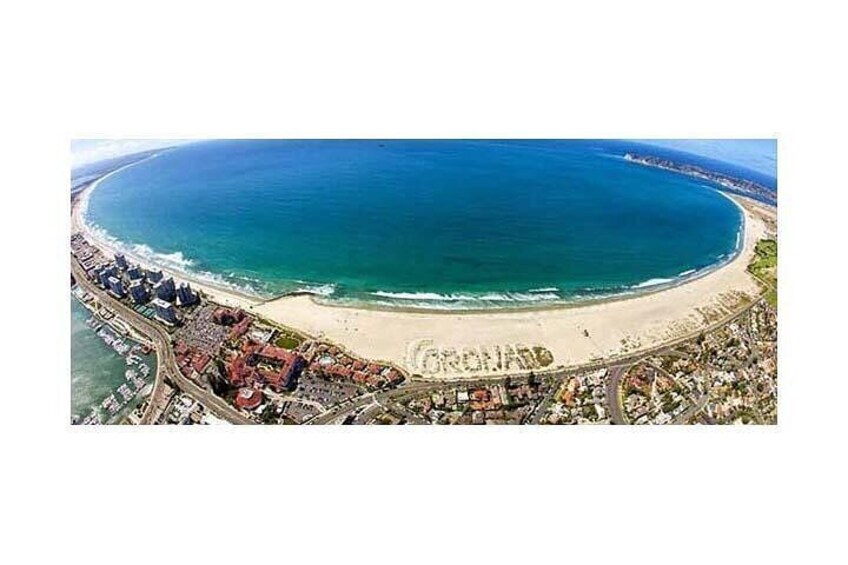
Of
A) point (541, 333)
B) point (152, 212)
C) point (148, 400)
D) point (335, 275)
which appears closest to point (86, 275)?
point (152, 212)

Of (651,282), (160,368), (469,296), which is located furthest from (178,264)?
(651,282)

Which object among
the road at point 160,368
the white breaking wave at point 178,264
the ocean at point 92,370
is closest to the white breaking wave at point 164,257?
the white breaking wave at point 178,264

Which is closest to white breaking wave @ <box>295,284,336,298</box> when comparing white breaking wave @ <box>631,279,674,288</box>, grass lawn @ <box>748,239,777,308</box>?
white breaking wave @ <box>631,279,674,288</box>

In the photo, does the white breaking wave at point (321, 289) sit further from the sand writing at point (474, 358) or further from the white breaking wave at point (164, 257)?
the white breaking wave at point (164, 257)

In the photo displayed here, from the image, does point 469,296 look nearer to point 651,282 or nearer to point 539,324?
point 539,324

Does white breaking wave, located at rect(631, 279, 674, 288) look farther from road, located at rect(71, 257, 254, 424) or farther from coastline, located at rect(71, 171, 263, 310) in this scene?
road, located at rect(71, 257, 254, 424)
